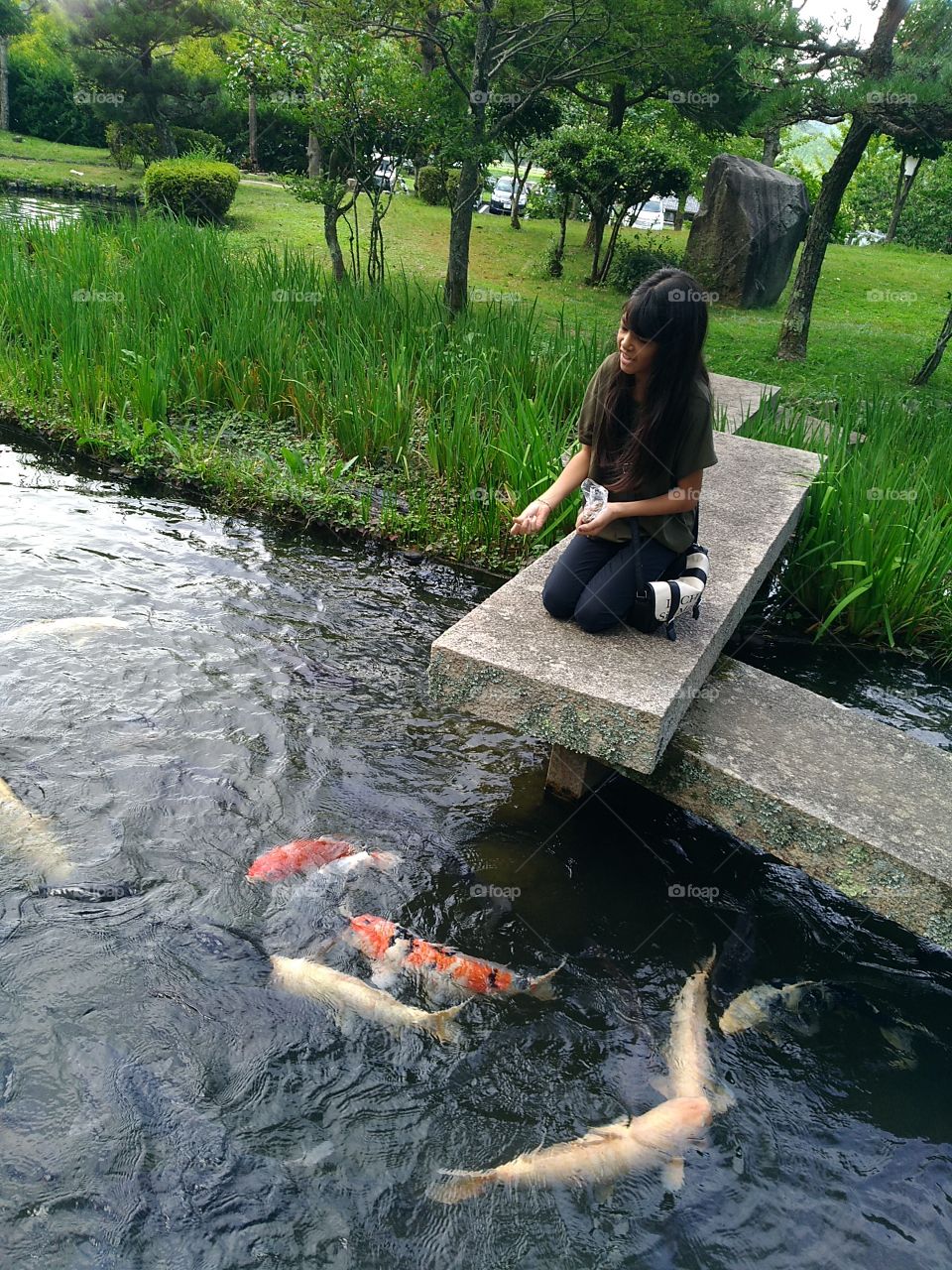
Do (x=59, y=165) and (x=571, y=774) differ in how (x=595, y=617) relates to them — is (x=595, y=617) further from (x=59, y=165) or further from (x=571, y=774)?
(x=59, y=165)

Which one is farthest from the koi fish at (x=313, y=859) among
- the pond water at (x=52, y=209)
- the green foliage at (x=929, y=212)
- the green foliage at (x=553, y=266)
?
the green foliage at (x=929, y=212)

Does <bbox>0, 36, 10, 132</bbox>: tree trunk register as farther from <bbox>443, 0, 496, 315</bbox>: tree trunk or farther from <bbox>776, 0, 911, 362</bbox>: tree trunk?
<bbox>776, 0, 911, 362</bbox>: tree trunk

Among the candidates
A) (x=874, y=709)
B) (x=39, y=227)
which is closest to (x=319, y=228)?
(x=39, y=227)

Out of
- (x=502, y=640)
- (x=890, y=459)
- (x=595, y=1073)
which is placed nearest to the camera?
(x=595, y=1073)

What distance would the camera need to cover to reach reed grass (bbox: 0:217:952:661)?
4879 mm

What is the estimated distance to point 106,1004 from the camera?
251 cm

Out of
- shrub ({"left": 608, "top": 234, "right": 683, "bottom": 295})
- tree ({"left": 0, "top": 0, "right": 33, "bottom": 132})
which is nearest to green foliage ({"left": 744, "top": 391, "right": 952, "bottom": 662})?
shrub ({"left": 608, "top": 234, "right": 683, "bottom": 295})

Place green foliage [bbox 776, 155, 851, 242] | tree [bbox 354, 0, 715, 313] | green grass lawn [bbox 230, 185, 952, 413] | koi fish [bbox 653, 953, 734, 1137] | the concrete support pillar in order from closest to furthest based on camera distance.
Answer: koi fish [bbox 653, 953, 734, 1137], the concrete support pillar, tree [bbox 354, 0, 715, 313], green grass lawn [bbox 230, 185, 952, 413], green foliage [bbox 776, 155, 851, 242]

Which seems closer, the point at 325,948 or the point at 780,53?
the point at 325,948

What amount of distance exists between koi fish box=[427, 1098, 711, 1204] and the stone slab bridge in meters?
0.89

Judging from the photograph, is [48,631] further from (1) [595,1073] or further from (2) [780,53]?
(2) [780,53]

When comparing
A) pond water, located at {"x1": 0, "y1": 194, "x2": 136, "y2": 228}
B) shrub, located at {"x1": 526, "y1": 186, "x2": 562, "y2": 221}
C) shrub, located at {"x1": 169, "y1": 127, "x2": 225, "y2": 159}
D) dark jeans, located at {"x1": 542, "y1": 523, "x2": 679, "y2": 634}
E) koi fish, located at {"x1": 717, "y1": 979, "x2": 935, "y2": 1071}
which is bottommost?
koi fish, located at {"x1": 717, "y1": 979, "x2": 935, "y2": 1071}

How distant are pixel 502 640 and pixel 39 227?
8.00 metres

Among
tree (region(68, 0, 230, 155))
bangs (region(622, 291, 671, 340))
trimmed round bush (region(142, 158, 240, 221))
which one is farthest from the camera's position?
tree (region(68, 0, 230, 155))
